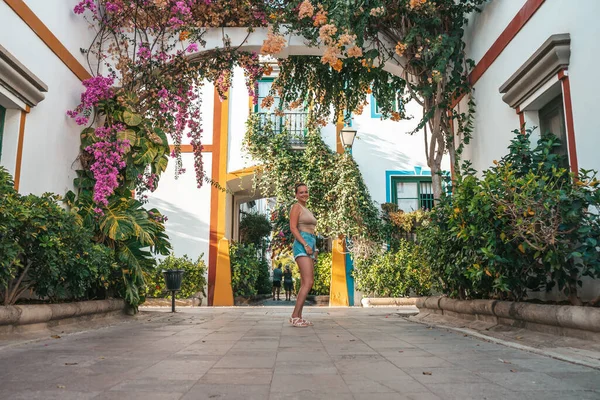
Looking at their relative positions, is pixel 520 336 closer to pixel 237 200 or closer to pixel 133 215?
pixel 133 215

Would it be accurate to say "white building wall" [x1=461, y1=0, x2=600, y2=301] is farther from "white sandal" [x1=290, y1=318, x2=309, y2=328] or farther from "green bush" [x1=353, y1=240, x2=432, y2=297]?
"green bush" [x1=353, y1=240, x2=432, y2=297]

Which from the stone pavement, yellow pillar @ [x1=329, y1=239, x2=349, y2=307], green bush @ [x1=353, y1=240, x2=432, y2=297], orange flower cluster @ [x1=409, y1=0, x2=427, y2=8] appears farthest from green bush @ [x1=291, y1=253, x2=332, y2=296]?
the stone pavement

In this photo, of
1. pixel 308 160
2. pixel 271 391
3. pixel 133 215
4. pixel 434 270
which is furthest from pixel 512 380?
pixel 308 160

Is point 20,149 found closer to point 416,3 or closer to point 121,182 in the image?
point 121,182

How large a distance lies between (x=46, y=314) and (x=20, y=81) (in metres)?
2.59

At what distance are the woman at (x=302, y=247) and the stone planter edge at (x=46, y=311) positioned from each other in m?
2.46

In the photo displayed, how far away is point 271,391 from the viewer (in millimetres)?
2717

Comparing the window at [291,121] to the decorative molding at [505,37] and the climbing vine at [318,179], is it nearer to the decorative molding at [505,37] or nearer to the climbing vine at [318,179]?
the climbing vine at [318,179]

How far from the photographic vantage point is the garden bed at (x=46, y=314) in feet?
15.8

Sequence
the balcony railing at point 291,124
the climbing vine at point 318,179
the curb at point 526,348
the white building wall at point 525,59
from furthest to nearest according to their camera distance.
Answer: the balcony railing at point 291,124 → the climbing vine at point 318,179 → the white building wall at point 525,59 → the curb at point 526,348

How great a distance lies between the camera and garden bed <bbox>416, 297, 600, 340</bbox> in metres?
4.10

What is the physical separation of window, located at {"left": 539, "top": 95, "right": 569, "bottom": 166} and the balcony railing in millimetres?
8778

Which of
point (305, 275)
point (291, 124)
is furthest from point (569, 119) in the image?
point (291, 124)

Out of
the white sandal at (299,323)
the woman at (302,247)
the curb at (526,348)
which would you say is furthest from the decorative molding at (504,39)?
the white sandal at (299,323)
